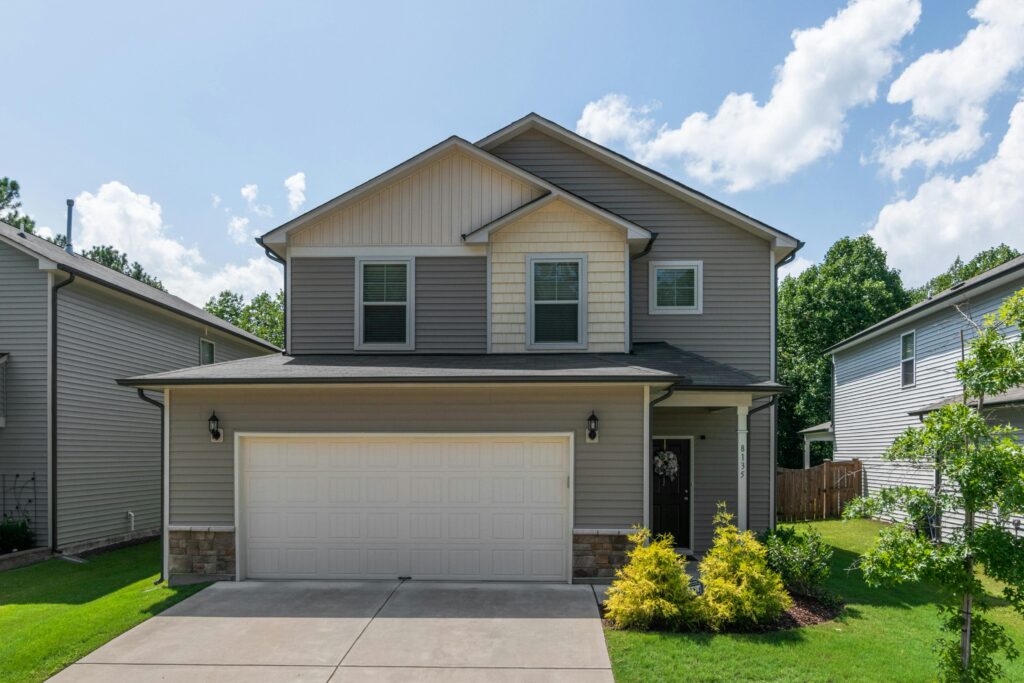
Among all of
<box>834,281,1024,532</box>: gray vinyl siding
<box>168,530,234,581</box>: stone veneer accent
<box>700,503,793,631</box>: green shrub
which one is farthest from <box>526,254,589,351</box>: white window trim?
<box>834,281,1024,532</box>: gray vinyl siding

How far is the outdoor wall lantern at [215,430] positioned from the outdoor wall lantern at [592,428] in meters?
5.10

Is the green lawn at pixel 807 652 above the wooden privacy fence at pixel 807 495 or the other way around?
above

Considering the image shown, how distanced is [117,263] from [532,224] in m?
41.0

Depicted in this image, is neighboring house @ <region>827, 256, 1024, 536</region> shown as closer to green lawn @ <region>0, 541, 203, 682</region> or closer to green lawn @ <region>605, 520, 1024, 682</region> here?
green lawn @ <region>605, 520, 1024, 682</region>

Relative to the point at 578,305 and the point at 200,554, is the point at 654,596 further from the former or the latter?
the point at 200,554

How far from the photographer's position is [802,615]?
7121 millimetres

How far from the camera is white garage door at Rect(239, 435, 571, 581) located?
8.58 m

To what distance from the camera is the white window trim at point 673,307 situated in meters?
11.3

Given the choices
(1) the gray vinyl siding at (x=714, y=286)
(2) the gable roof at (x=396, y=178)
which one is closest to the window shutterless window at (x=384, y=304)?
(2) the gable roof at (x=396, y=178)

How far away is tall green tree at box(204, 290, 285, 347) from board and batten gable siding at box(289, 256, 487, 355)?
3376 cm

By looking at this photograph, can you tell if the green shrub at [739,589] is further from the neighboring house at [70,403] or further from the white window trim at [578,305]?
the neighboring house at [70,403]

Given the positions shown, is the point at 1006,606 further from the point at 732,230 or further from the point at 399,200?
the point at 399,200

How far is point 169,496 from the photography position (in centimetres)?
870

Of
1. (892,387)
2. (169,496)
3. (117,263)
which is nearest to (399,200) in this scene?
(169,496)
